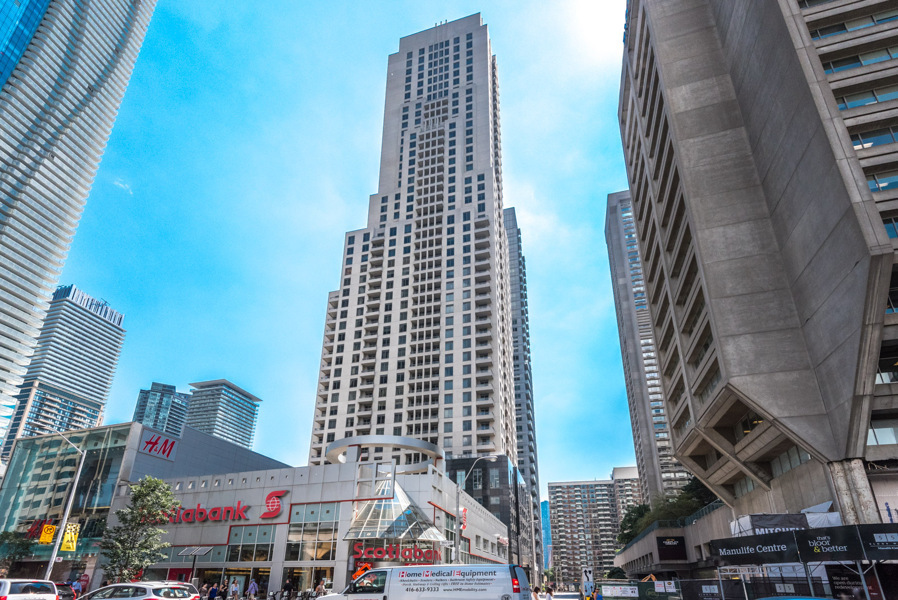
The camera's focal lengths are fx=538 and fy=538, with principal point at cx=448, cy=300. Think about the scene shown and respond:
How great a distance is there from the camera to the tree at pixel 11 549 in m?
48.0

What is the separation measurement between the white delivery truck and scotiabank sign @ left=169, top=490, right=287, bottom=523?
22.0 meters

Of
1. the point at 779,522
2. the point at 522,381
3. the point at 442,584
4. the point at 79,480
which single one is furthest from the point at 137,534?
the point at 522,381

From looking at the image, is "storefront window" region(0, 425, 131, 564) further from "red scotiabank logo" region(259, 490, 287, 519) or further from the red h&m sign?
"red scotiabank logo" region(259, 490, 287, 519)

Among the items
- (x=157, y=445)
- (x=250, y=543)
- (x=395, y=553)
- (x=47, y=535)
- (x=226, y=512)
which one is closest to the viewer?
(x=47, y=535)

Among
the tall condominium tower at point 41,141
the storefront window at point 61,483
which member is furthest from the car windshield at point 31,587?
the tall condominium tower at point 41,141

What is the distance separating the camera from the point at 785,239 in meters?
33.4

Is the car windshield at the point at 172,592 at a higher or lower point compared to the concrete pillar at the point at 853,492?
lower

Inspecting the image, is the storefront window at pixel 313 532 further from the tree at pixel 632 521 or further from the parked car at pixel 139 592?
the tree at pixel 632 521

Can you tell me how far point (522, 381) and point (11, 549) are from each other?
394ft

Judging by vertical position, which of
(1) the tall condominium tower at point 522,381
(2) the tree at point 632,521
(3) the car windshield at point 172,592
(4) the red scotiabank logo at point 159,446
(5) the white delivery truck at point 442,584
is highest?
(1) the tall condominium tower at point 522,381

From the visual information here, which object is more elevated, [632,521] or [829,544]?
[632,521]

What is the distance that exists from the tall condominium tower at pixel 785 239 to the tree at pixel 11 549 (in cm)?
5845

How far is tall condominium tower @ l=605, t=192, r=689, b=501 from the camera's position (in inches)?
4988

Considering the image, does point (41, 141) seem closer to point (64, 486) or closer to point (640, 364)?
point (64, 486)
